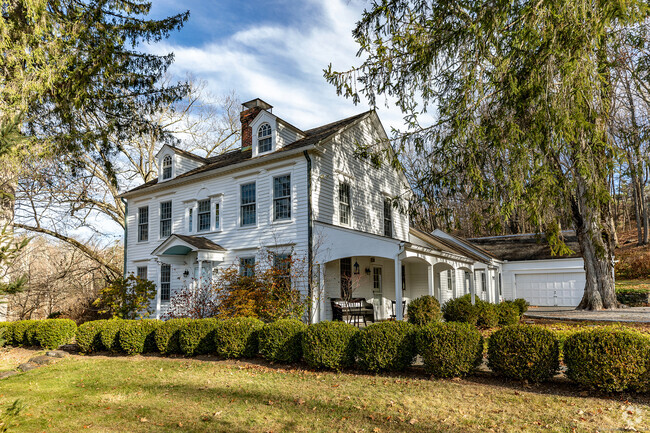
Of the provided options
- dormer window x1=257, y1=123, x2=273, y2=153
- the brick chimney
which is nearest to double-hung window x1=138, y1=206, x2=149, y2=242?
the brick chimney

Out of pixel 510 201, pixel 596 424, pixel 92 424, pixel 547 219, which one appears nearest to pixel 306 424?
pixel 92 424

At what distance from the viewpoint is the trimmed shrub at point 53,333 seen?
39.4 feet

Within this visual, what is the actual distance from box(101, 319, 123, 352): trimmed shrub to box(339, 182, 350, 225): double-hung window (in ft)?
26.8

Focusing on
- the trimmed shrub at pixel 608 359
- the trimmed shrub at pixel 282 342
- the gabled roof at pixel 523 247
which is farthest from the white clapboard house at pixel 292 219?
the gabled roof at pixel 523 247

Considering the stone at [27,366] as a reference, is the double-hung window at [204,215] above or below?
above

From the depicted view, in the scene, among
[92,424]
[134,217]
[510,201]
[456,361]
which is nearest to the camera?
[92,424]

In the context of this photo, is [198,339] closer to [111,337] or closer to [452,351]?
[111,337]

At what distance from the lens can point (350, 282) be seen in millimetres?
15531

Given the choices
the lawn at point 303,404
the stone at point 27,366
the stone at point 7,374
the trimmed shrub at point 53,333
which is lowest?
the stone at point 7,374

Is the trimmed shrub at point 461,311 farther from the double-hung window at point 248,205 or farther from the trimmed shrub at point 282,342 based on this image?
the double-hung window at point 248,205

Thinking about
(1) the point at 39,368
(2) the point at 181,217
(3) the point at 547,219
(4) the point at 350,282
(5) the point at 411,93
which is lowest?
(1) the point at 39,368

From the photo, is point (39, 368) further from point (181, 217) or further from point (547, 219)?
point (547, 219)

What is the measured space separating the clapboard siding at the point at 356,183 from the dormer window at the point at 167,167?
7920mm

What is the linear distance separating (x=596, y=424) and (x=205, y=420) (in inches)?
185
